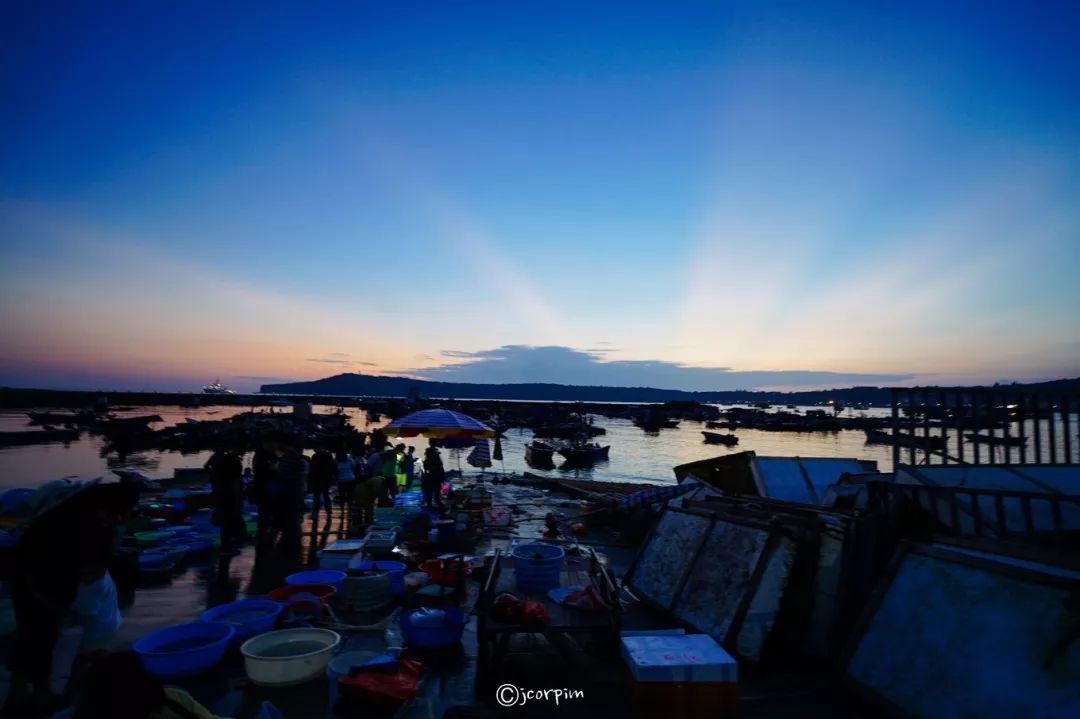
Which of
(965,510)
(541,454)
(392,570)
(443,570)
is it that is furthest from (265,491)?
(541,454)

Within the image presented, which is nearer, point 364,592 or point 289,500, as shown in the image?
point 364,592

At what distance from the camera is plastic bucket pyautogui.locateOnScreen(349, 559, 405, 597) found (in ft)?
26.3

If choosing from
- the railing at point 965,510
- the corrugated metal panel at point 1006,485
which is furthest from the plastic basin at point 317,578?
the corrugated metal panel at point 1006,485

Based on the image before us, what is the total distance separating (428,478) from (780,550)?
10.2m

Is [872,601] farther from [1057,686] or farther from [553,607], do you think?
[553,607]

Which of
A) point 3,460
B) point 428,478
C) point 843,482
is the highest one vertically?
point 843,482

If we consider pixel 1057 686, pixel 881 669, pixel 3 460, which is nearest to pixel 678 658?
pixel 881 669

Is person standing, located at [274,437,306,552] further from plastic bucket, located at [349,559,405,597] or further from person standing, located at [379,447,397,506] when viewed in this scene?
person standing, located at [379,447,397,506]

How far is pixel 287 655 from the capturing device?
5676 mm

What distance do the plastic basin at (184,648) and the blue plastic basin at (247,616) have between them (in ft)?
0.58

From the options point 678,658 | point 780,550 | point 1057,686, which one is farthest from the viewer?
point 780,550

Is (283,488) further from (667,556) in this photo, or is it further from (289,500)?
(667,556)

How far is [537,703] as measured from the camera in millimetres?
5387

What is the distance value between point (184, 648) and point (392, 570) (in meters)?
2.79
